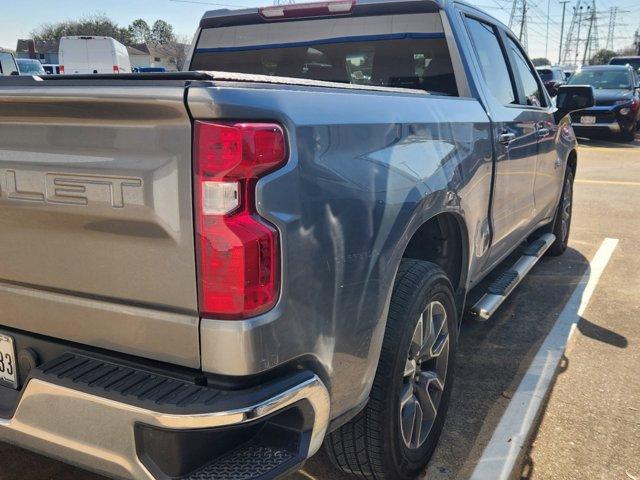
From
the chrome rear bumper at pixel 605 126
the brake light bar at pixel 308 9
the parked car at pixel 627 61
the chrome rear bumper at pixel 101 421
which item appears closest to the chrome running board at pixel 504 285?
the chrome rear bumper at pixel 101 421

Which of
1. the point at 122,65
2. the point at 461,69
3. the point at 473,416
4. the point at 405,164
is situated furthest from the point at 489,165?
the point at 122,65

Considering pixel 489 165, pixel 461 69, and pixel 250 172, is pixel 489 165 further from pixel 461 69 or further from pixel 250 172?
pixel 250 172

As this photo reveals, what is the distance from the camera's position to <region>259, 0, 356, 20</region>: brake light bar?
11.8ft

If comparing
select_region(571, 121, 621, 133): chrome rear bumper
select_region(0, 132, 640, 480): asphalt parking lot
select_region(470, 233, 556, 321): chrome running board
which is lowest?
select_region(0, 132, 640, 480): asphalt parking lot

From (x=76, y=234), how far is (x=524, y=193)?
9.70 feet

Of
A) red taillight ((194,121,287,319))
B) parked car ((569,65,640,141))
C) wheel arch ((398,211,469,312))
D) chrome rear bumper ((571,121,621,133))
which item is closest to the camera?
red taillight ((194,121,287,319))

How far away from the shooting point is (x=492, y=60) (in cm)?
381

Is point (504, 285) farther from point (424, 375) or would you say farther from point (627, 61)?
point (627, 61)

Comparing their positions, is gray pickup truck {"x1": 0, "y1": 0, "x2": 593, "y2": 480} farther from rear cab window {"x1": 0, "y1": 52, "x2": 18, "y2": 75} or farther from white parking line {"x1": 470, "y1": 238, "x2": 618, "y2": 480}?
rear cab window {"x1": 0, "y1": 52, "x2": 18, "y2": 75}

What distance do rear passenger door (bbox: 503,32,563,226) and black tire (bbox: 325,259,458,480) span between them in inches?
74.4

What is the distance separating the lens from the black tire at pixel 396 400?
220 centimetres

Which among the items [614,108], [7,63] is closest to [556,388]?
[614,108]

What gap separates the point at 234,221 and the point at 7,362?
976 mm

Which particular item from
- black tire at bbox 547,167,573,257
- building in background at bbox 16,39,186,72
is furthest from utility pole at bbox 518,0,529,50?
black tire at bbox 547,167,573,257
